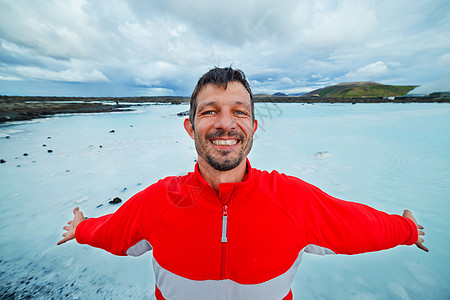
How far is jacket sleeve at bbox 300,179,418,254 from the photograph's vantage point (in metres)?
1.27

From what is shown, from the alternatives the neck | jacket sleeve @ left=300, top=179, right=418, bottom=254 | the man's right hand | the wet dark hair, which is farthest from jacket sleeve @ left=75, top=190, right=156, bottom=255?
jacket sleeve @ left=300, top=179, right=418, bottom=254

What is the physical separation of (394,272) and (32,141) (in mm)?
12509

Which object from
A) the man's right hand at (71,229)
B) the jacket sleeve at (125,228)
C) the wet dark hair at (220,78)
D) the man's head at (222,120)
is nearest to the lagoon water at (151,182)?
the man's right hand at (71,229)

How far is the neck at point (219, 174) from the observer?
1375 millimetres

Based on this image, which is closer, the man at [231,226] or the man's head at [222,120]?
the man at [231,226]

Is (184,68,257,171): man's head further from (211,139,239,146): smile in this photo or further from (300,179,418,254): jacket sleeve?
(300,179,418,254): jacket sleeve

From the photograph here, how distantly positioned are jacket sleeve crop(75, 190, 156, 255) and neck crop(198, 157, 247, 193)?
48 cm

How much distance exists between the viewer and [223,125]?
1.36 metres

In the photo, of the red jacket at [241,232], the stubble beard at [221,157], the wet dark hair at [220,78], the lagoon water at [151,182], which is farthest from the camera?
the lagoon water at [151,182]

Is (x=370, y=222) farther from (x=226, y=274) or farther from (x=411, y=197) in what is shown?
(x=411, y=197)

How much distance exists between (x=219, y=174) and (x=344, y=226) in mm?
960

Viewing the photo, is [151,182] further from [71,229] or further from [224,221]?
[224,221]

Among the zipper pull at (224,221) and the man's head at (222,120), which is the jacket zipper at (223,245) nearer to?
the zipper pull at (224,221)

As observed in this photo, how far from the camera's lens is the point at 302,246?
1260 mm
